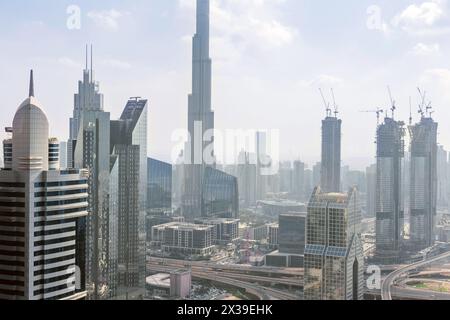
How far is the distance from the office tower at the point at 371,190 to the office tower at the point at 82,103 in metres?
3.50

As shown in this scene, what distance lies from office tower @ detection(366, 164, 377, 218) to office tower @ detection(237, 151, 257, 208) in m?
1.55

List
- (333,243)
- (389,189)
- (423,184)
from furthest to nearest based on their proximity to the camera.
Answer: (389,189) → (423,184) → (333,243)

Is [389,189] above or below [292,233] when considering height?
above

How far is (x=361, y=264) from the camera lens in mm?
4520

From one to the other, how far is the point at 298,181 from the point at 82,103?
2.45 metres

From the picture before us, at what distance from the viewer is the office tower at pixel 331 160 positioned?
4535mm

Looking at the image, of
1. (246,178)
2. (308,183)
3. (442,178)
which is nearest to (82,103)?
(246,178)

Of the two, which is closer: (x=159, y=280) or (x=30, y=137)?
(x=30, y=137)

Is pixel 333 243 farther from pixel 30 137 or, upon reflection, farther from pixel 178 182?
pixel 30 137

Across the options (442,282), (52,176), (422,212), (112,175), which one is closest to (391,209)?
(422,212)

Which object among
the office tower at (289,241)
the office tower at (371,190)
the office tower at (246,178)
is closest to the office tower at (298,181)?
the office tower at (289,241)

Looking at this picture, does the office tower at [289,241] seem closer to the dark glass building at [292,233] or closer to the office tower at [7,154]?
the dark glass building at [292,233]

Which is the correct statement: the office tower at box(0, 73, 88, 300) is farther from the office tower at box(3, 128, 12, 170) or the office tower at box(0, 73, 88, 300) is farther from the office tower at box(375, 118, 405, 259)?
the office tower at box(375, 118, 405, 259)

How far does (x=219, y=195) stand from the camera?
7.29 meters
